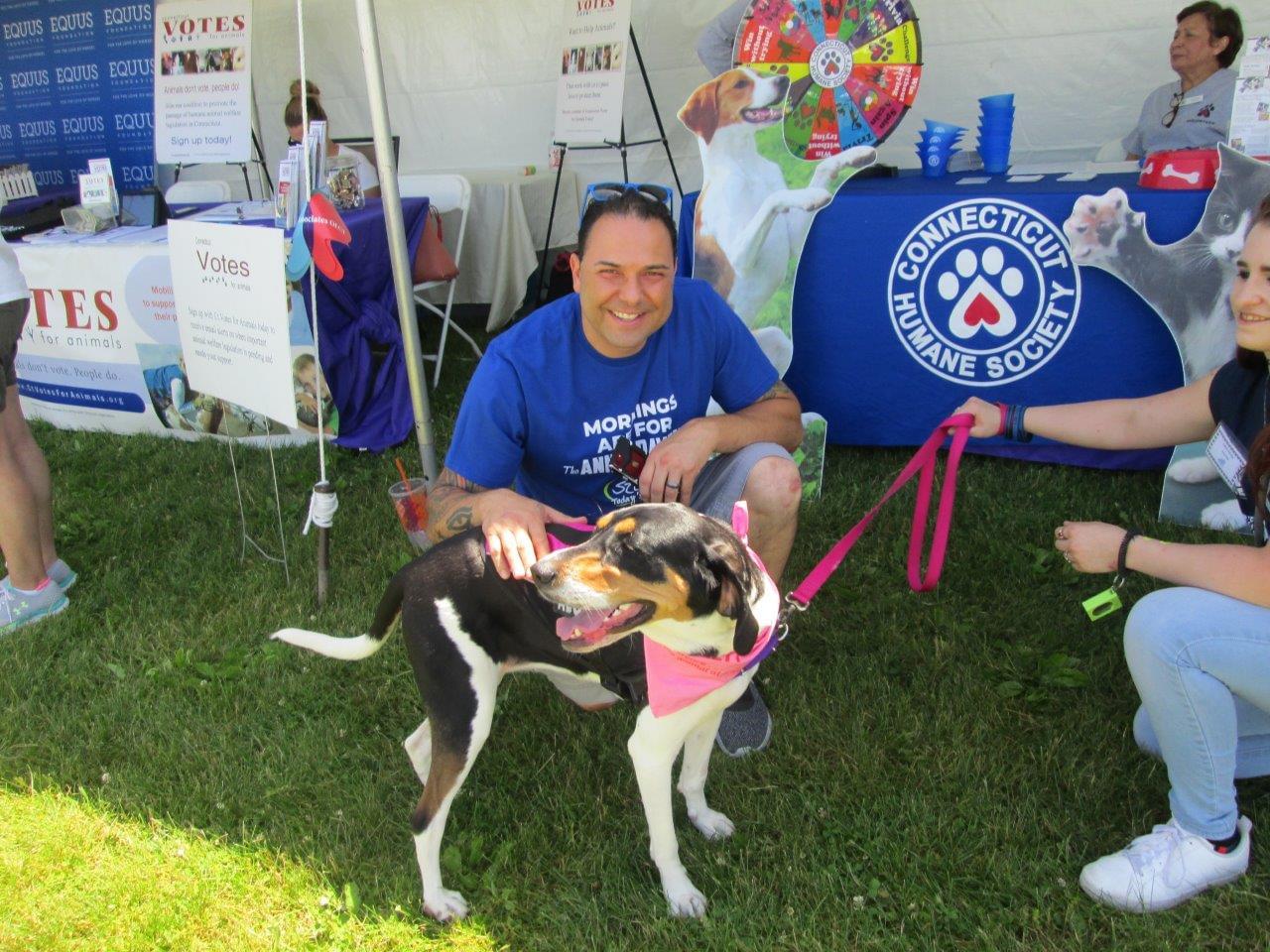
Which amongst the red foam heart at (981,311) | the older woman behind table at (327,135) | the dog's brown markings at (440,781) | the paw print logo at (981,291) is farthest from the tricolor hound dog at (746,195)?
the dog's brown markings at (440,781)

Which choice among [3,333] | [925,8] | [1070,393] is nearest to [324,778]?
[3,333]

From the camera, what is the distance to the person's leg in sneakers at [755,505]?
2377 mm

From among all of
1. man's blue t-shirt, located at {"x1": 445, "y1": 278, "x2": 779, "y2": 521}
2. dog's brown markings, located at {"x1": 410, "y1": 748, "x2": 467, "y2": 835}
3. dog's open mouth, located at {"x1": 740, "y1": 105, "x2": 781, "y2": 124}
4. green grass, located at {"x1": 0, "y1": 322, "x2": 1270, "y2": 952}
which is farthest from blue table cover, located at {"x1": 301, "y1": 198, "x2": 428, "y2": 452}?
dog's brown markings, located at {"x1": 410, "y1": 748, "x2": 467, "y2": 835}

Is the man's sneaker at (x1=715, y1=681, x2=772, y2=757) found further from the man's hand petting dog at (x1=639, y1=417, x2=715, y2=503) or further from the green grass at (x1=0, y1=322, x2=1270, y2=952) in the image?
the man's hand petting dog at (x1=639, y1=417, x2=715, y2=503)

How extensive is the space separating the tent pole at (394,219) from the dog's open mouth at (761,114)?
1.36 meters

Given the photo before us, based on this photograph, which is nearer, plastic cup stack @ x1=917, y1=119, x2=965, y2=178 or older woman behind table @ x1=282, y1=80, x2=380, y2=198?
plastic cup stack @ x1=917, y1=119, x2=965, y2=178

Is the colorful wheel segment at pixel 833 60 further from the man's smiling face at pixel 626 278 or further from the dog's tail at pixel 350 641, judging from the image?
the dog's tail at pixel 350 641

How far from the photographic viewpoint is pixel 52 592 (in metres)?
3.34

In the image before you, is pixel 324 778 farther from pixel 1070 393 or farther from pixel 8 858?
pixel 1070 393

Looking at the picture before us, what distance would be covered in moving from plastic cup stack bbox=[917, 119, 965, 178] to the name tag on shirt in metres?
2.29

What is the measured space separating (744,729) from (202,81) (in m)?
6.17

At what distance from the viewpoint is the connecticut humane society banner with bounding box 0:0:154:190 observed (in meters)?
7.62

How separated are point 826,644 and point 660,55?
4.67 metres

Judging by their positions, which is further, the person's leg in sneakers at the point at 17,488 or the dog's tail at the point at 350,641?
the person's leg in sneakers at the point at 17,488
